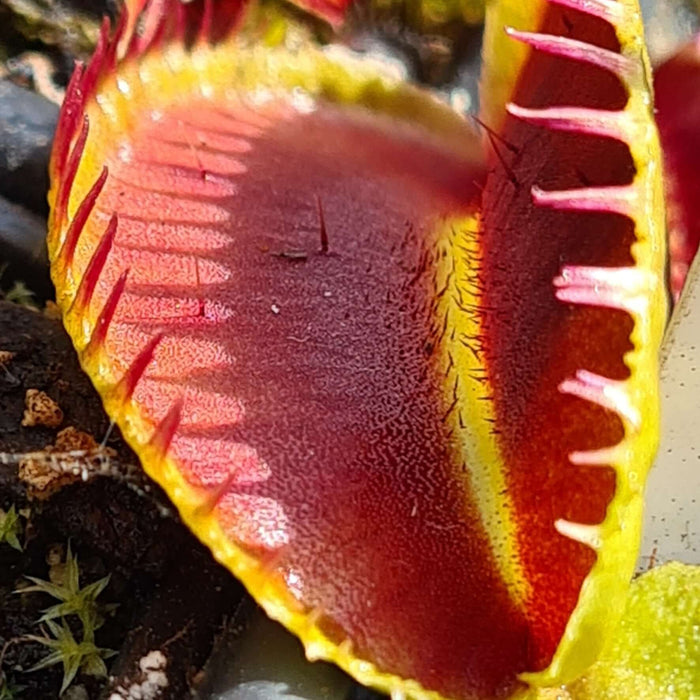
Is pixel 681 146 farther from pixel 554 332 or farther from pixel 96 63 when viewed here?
pixel 96 63

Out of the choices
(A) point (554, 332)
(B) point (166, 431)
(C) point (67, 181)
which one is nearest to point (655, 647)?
(A) point (554, 332)

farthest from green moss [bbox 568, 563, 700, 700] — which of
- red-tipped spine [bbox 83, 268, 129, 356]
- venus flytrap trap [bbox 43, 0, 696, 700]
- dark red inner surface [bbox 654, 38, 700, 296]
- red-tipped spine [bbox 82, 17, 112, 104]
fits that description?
red-tipped spine [bbox 82, 17, 112, 104]

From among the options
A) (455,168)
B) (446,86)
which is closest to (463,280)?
(455,168)

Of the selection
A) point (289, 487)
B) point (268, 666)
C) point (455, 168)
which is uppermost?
point (455, 168)

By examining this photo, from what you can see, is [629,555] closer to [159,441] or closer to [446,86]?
[159,441]

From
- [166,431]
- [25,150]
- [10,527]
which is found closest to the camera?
[166,431]

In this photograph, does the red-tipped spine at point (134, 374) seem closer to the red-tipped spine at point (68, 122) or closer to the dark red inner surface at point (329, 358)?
the dark red inner surface at point (329, 358)

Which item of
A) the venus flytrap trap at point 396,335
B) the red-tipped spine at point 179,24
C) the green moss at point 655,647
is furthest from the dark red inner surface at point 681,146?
the red-tipped spine at point 179,24
